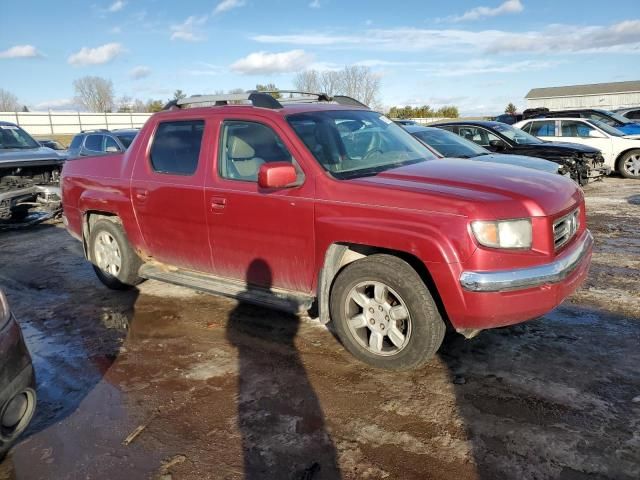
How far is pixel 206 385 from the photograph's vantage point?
3.71 meters

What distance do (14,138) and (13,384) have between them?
9.03m

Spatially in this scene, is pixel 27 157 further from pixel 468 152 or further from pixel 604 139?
pixel 604 139

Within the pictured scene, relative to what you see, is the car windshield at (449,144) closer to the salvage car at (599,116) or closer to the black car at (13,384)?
the salvage car at (599,116)

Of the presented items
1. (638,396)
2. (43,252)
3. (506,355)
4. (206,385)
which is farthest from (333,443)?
(43,252)

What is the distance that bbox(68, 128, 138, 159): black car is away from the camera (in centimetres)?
1230

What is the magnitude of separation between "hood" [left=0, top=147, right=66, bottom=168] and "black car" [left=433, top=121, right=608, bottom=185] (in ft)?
27.6

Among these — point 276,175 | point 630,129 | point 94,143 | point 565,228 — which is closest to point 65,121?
point 94,143

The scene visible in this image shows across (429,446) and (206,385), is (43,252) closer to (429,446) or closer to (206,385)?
(206,385)

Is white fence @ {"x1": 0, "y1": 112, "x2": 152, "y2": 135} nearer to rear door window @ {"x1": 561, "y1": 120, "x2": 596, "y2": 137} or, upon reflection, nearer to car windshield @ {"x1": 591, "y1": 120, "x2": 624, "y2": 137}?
rear door window @ {"x1": 561, "y1": 120, "x2": 596, "y2": 137}

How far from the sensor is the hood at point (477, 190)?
324 centimetres

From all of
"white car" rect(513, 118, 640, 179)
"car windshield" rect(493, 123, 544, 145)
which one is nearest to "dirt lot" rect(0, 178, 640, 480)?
"car windshield" rect(493, 123, 544, 145)

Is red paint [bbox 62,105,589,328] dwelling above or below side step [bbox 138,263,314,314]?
A: above

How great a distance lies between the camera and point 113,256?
18.9 feet

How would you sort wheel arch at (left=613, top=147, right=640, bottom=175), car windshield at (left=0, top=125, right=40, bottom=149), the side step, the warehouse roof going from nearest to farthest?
the side step, car windshield at (left=0, top=125, right=40, bottom=149), wheel arch at (left=613, top=147, right=640, bottom=175), the warehouse roof
